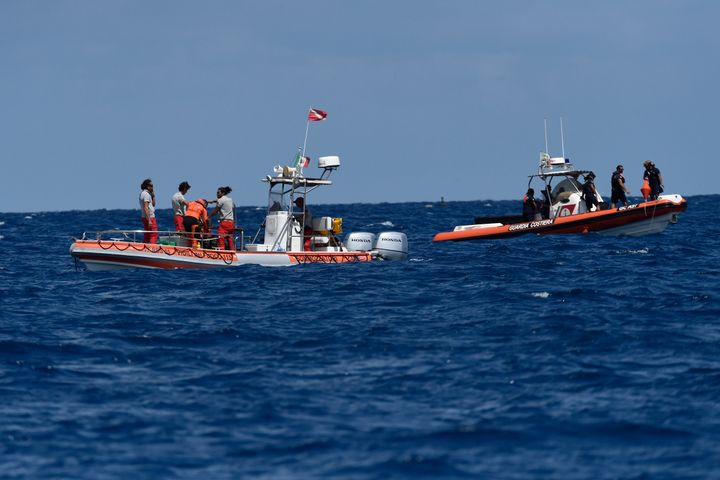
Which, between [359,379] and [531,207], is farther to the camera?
[531,207]

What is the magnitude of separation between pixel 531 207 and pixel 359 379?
25046mm

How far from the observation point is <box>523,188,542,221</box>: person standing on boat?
119ft

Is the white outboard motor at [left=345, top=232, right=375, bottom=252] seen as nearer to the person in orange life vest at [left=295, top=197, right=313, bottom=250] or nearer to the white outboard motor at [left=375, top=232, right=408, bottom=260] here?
the white outboard motor at [left=375, top=232, right=408, bottom=260]

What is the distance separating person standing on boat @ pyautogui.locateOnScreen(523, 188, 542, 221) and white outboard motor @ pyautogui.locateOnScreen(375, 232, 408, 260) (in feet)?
33.6

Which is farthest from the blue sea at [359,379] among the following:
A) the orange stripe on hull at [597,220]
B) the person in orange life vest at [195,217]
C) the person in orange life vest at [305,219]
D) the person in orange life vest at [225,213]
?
the orange stripe on hull at [597,220]

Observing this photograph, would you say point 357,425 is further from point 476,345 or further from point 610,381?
point 476,345

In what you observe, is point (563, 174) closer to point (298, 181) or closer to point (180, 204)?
point (298, 181)

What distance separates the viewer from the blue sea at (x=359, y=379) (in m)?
9.30

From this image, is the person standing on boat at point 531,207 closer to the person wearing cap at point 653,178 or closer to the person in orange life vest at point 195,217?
the person wearing cap at point 653,178

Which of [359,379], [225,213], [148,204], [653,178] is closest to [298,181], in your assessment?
[225,213]

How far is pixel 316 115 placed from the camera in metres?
25.3

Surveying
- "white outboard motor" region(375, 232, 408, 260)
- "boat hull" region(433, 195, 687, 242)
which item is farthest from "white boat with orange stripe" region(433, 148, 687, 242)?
"white outboard motor" region(375, 232, 408, 260)

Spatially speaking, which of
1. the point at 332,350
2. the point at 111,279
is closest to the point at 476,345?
the point at 332,350

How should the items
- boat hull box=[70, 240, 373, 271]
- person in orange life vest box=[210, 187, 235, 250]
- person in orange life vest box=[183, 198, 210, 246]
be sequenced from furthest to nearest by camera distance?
1. person in orange life vest box=[210, 187, 235, 250]
2. person in orange life vest box=[183, 198, 210, 246]
3. boat hull box=[70, 240, 373, 271]
